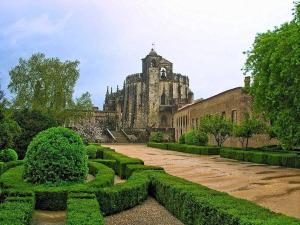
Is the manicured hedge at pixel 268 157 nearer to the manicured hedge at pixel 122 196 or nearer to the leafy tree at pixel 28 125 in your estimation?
the leafy tree at pixel 28 125

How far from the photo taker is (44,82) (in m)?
42.6

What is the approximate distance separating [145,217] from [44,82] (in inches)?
1368

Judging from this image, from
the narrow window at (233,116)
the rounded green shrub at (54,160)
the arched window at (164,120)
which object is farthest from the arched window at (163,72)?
the rounded green shrub at (54,160)

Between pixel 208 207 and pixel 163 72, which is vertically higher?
pixel 163 72

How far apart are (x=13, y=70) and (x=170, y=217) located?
3648 cm

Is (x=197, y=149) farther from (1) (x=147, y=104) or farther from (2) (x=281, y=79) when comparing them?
(1) (x=147, y=104)

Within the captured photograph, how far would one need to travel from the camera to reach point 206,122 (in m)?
35.3

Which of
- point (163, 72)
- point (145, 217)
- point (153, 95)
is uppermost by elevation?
point (163, 72)

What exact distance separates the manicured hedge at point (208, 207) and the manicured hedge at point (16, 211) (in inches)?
120

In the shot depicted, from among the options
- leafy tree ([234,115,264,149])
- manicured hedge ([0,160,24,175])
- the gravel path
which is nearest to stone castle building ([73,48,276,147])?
leafy tree ([234,115,264,149])

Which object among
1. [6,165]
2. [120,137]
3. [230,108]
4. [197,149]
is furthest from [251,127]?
[120,137]

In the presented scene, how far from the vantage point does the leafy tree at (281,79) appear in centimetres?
1613

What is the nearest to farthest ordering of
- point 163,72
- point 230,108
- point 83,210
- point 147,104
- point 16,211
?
point 16,211
point 83,210
point 230,108
point 147,104
point 163,72

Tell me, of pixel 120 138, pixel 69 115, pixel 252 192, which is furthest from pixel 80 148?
pixel 120 138
